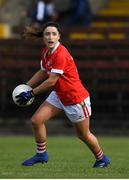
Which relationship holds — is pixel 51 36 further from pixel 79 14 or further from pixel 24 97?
pixel 79 14

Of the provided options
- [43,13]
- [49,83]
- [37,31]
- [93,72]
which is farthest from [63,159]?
[43,13]

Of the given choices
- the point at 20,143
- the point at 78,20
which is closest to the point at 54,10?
the point at 78,20

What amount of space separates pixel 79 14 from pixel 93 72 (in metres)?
2.19

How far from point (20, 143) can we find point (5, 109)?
4066 millimetres

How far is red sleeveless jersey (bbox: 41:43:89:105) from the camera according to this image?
11.8 meters

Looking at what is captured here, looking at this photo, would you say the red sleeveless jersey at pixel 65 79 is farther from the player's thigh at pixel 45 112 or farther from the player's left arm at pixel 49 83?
the player's thigh at pixel 45 112

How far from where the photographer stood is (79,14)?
76.2 feet

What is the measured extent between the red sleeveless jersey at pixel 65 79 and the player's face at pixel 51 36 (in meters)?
0.10

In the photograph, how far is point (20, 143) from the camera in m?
17.8

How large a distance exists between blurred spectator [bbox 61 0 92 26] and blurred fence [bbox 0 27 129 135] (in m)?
1.21

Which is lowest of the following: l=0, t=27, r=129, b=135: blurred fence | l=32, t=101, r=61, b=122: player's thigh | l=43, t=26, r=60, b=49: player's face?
l=0, t=27, r=129, b=135: blurred fence

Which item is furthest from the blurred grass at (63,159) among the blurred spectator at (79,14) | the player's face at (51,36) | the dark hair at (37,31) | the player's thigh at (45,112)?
the blurred spectator at (79,14)

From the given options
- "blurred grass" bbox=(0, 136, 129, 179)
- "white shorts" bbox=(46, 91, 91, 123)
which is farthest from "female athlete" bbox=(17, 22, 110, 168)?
"blurred grass" bbox=(0, 136, 129, 179)

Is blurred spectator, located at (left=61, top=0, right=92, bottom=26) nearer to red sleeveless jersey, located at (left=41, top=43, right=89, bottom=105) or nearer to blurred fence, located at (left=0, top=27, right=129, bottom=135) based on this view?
blurred fence, located at (left=0, top=27, right=129, bottom=135)
